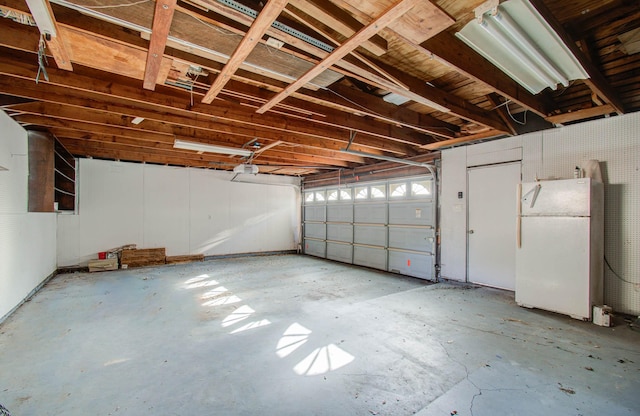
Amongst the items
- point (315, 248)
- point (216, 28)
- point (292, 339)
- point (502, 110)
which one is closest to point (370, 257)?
point (315, 248)

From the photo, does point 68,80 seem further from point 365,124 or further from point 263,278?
point 263,278

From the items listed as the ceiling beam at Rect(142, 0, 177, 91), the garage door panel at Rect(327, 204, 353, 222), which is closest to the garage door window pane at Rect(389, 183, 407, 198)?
the garage door panel at Rect(327, 204, 353, 222)

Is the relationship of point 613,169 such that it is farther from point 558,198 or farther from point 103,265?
point 103,265

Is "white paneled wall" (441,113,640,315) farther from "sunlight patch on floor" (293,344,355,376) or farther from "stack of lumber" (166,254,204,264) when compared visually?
"stack of lumber" (166,254,204,264)

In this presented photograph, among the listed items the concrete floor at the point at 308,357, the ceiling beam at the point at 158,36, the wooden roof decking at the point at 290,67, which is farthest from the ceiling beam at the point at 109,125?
the concrete floor at the point at 308,357

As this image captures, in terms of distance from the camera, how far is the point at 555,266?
135 inches

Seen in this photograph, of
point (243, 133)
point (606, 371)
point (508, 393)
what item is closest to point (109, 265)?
point (243, 133)

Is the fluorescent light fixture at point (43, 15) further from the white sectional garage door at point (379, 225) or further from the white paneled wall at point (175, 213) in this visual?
the white paneled wall at point (175, 213)

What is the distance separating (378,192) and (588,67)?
14.3 feet

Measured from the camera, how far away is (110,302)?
4.00 m

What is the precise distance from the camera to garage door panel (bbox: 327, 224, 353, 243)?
7305 millimetres

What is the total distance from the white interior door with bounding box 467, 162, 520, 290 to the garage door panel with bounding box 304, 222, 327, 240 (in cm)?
419

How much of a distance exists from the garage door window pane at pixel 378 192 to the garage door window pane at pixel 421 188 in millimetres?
745

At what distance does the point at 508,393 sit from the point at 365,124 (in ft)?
11.3
